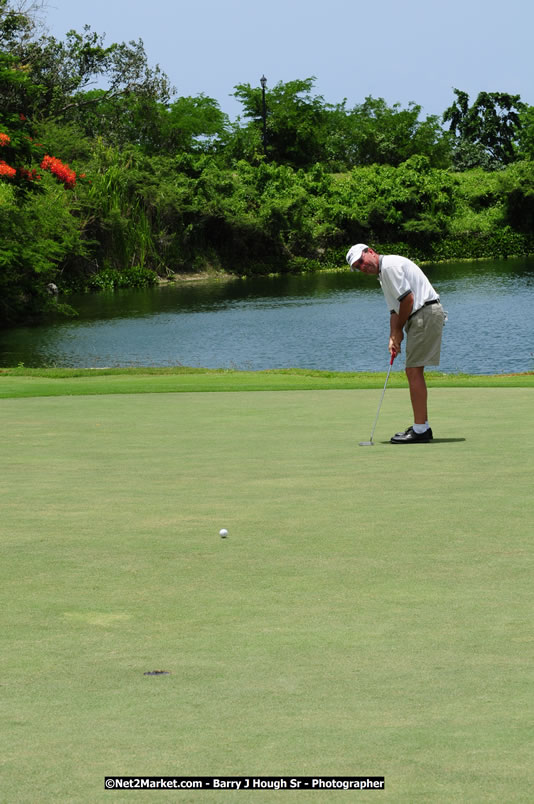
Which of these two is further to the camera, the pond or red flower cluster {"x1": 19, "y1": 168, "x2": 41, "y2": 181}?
red flower cluster {"x1": 19, "y1": 168, "x2": 41, "y2": 181}

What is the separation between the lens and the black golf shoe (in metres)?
8.77

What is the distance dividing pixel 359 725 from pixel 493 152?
537 feet

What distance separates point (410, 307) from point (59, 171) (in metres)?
52.4

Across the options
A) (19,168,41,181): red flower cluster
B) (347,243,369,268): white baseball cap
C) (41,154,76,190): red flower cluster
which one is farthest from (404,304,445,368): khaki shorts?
(41,154,76,190): red flower cluster

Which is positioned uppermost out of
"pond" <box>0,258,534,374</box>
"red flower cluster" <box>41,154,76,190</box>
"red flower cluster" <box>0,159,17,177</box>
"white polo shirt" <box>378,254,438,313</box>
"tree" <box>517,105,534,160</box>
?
"tree" <box>517,105,534,160</box>

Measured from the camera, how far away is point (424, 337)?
9.61 metres

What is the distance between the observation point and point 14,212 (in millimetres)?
43406

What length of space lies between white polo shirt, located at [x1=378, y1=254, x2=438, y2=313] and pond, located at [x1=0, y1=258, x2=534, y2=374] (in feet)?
67.3

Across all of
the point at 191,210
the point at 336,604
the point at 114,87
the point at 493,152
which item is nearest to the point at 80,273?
the point at 191,210

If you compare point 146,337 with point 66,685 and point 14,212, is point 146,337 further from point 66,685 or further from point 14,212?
point 66,685

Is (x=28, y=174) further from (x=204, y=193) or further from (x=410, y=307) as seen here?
(x=204, y=193)

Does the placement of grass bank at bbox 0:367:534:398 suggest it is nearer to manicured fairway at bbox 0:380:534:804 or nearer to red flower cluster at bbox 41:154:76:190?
manicured fairway at bbox 0:380:534:804

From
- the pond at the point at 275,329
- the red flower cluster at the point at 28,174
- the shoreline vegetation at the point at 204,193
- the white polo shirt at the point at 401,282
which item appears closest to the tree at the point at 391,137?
the shoreline vegetation at the point at 204,193

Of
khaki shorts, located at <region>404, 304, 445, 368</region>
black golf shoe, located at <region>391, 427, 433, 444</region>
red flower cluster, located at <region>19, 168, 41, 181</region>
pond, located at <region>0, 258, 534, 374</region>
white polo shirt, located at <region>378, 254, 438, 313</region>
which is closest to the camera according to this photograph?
black golf shoe, located at <region>391, 427, 433, 444</region>
